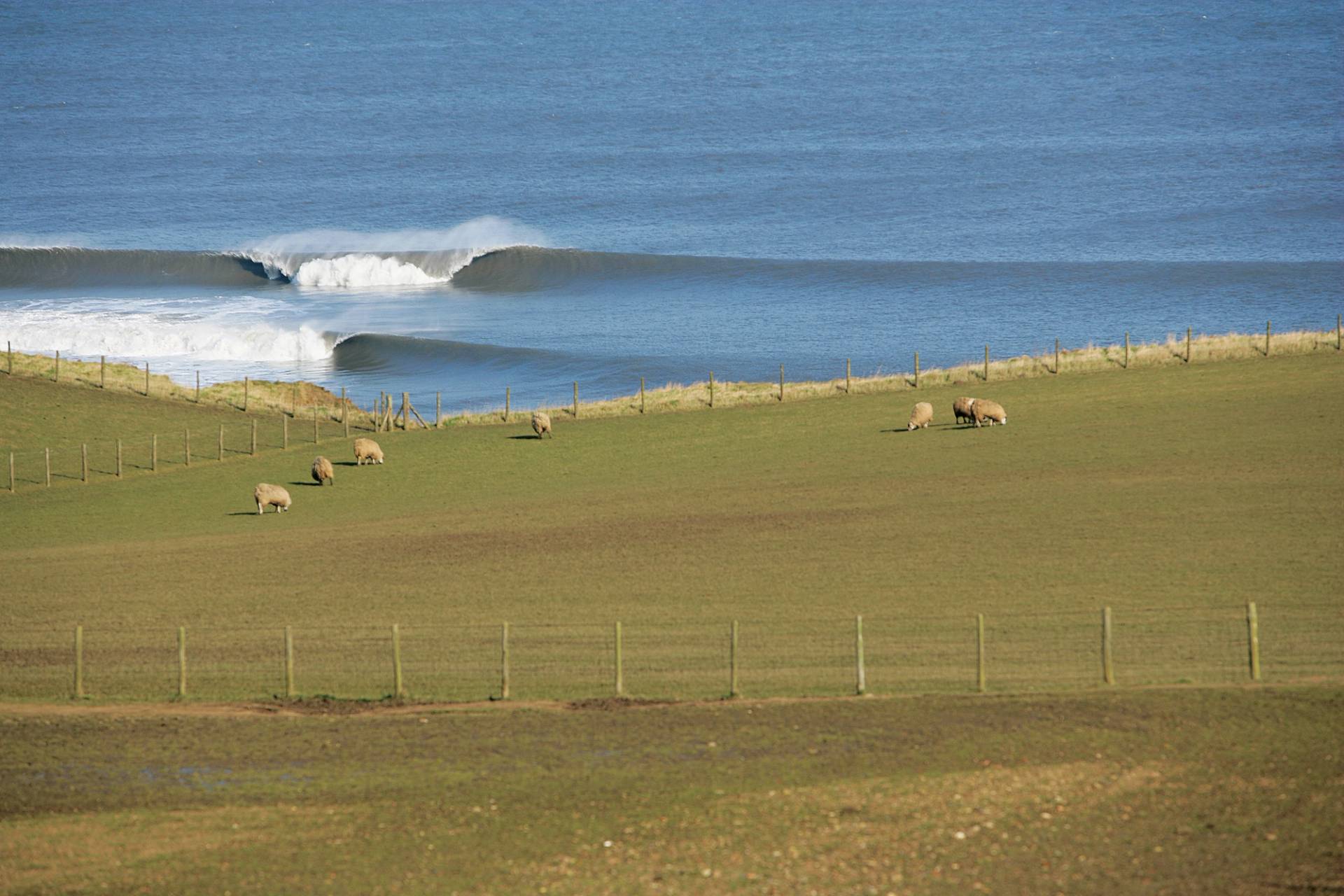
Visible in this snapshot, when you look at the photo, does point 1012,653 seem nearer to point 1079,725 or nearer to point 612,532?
point 1079,725

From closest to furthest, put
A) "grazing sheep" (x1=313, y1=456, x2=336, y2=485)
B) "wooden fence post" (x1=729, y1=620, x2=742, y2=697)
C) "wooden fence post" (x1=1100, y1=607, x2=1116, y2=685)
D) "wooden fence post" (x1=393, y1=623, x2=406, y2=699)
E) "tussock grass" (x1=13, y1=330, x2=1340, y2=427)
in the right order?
1. "wooden fence post" (x1=729, y1=620, x2=742, y2=697)
2. "wooden fence post" (x1=1100, y1=607, x2=1116, y2=685)
3. "wooden fence post" (x1=393, y1=623, x2=406, y2=699)
4. "grazing sheep" (x1=313, y1=456, x2=336, y2=485)
5. "tussock grass" (x1=13, y1=330, x2=1340, y2=427)

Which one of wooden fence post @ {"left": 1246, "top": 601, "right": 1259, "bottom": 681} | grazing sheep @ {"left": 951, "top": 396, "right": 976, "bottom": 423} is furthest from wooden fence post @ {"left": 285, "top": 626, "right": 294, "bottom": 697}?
grazing sheep @ {"left": 951, "top": 396, "right": 976, "bottom": 423}

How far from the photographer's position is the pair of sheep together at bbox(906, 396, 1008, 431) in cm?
4853

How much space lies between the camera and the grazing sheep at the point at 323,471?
46.0m

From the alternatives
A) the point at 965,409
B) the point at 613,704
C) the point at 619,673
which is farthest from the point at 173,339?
the point at 613,704

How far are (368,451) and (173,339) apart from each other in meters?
Answer: 48.8

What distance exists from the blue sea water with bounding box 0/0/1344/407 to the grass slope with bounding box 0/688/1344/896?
50.6 meters

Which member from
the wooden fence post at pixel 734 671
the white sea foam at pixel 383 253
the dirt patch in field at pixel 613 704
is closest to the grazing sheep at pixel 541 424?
the wooden fence post at pixel 734 671

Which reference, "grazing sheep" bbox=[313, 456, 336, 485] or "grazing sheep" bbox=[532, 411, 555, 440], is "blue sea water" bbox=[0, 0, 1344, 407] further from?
"grazing sheep" bbox=[313, 456, 336, 485]

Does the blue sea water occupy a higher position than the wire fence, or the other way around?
the blue sea water

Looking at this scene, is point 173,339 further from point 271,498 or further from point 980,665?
point 980,665

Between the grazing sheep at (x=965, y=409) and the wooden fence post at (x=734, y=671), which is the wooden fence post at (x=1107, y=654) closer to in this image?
the wooden fence post at (x=734, y=671)

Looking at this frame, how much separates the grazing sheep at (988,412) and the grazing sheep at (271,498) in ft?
66.1

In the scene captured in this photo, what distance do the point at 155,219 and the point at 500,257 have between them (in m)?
40.0
